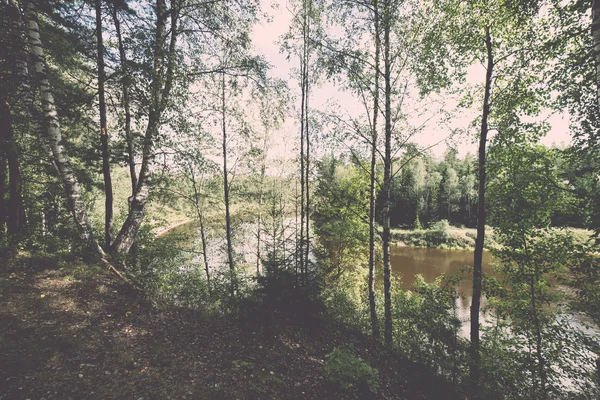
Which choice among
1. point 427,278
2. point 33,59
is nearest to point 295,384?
point 33,59

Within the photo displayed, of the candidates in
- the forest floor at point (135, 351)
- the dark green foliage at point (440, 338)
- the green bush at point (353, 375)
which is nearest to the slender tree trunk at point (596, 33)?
the green bush at point (353, 375)

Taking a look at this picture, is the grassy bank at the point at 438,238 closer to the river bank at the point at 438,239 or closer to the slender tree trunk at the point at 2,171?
the river bank at the point at 438,239

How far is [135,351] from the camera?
13.1 feet

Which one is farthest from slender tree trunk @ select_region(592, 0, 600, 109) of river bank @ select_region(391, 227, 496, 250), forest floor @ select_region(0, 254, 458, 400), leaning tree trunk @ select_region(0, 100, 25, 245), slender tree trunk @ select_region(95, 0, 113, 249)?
river bank @ select_region(391, 227, 496, 250)

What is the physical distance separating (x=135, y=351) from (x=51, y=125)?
4594mm

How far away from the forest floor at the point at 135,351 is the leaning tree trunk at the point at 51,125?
1.42m

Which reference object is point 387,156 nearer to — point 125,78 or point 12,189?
point 125,78

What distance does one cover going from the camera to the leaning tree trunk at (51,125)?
4508 mm

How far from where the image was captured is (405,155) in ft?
24.6

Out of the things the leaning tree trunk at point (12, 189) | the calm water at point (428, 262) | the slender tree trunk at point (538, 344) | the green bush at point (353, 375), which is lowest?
the calm water at point (428, 262)

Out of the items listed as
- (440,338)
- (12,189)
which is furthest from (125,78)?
(440,338)

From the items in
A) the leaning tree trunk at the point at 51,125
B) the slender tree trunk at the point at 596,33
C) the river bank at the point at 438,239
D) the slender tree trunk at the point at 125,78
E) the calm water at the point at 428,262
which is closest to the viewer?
the slender tree trunk at the point at 596,33

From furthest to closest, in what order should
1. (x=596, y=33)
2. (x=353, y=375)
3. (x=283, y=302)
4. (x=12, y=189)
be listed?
(x=12, y=189), (x=283, y=302), (x=353, y=375), (x=596, y=33)

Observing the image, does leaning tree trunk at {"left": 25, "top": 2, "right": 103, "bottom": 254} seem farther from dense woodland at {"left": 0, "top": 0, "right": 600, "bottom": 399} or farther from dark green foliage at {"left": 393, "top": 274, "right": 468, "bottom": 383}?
dark green foliage at {"left": 393, "top": 274, "right": 468, "bottom": 383}
